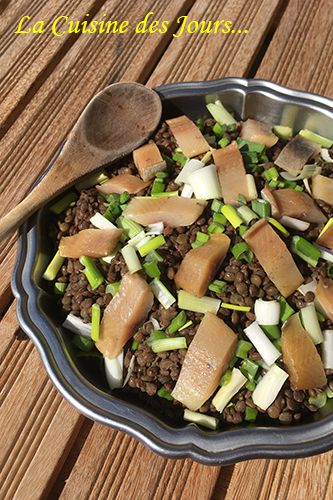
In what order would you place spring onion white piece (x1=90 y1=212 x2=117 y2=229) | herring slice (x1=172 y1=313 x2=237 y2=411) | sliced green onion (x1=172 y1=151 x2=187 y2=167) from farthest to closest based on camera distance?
Answer: sliced green onion (x1=172 y1=151 x2=187 y2=167) < spring onion white piece (x1=90 y1=212 x2=117 y2=229) < herring slice (x1=172 y1=313 x2=237 y2=411)

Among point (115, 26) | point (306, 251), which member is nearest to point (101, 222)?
point (306, 251)

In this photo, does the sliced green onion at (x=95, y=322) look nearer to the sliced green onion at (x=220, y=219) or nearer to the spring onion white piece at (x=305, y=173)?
the sliced green onion at (x=220, y=219)

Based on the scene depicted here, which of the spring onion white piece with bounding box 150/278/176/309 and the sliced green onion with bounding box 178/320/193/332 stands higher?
the spring onion white piece with bounding box 150/278/176/309

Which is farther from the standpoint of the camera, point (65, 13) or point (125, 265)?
point (65, 13)

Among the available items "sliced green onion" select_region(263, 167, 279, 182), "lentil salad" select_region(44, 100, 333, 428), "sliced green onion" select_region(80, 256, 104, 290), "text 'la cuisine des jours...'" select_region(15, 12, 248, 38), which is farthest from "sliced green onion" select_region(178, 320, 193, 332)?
"text 'la cuisine des jours...'" select_region(15, 12, 248, 38)

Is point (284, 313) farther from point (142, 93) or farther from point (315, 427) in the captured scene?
point (142, 93)

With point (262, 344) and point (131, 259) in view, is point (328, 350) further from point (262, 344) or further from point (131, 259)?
point (131, 259)

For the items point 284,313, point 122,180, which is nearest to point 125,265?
point 122,180

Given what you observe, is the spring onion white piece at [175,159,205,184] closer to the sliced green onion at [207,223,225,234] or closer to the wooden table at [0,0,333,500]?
the sliced green onion at [207,223,225,234]
